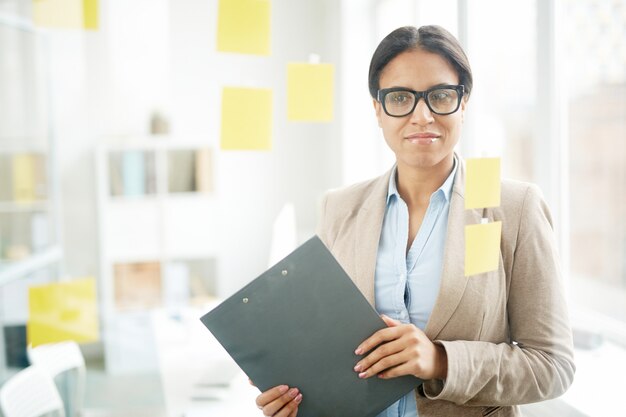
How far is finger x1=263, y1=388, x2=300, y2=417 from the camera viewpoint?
949 millimetres

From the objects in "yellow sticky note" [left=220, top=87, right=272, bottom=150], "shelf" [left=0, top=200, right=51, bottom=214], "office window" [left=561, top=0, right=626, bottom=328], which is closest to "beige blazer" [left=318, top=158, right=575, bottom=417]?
"yellow sticky note" [left=220, top=87, right=272, bottom=150]

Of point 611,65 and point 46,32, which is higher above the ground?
point 46,32

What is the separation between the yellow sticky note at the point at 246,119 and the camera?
3.67 feet

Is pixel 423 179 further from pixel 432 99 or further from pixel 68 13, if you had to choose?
pixel 68 13

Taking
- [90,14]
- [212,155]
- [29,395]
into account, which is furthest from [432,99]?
[212,155]

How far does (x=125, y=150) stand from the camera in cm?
334

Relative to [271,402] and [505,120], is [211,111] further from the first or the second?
[271,402]

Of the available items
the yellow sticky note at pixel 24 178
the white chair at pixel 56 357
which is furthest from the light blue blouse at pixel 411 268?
the yellow sticky note at pixel 24 178

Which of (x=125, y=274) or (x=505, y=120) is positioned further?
(x=125, y=274)

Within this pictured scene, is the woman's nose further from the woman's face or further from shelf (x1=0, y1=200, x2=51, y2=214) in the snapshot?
shelf (x1=0, y1=200, x2=51, y2=214)

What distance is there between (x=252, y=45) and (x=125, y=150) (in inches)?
95.2

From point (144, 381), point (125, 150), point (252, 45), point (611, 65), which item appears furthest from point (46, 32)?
point (611, 65)

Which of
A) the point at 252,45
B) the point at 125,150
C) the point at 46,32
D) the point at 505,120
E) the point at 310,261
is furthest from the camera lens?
the point at 125,150

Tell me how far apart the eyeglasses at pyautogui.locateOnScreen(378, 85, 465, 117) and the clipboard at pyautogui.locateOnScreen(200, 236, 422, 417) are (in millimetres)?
260
